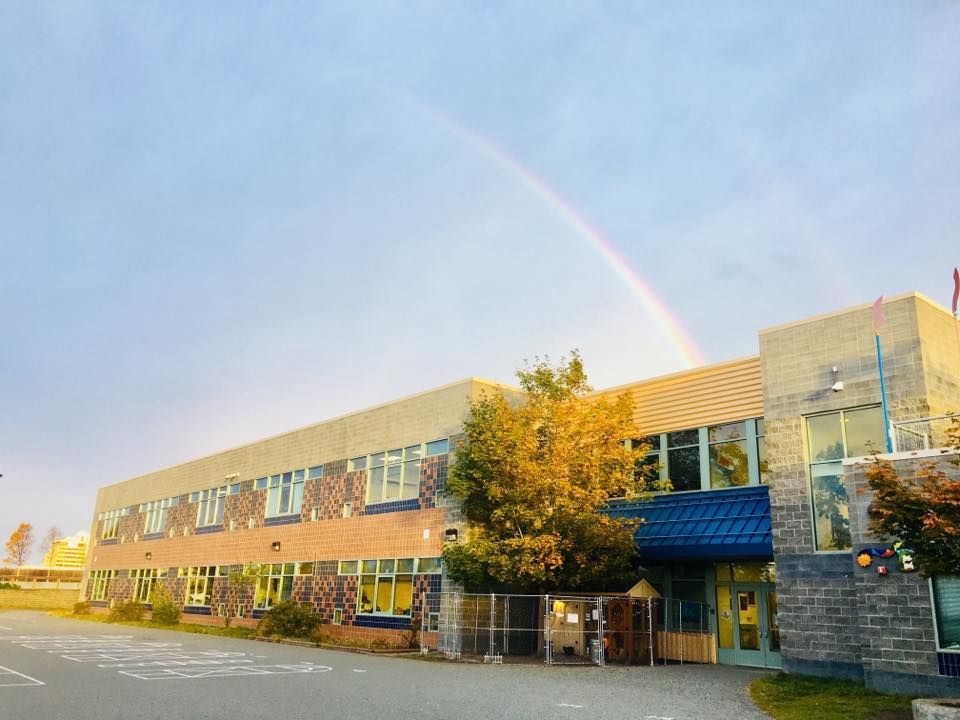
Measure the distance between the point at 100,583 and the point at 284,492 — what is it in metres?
24.2

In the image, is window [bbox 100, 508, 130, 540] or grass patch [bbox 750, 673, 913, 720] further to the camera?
window [bbox 100, 508, 130, 540]

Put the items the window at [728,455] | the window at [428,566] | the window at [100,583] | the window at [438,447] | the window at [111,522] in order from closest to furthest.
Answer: the window at [728,455] < the window at [428,566] < the window at [438,447] < the window at [100,583] < the window at [111,522]

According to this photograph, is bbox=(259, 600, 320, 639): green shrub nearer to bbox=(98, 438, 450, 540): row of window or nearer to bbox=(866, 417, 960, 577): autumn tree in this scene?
bbox=(98, 438, 450, 540): row of window

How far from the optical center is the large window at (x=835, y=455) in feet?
61.3

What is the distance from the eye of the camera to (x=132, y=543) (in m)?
49.1

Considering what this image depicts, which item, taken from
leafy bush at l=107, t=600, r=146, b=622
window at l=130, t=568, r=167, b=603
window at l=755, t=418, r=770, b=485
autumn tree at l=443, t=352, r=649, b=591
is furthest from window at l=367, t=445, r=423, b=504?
window at l=130, t=568, r=167, b=603

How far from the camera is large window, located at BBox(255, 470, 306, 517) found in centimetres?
3459

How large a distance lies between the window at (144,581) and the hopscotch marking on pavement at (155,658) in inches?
681

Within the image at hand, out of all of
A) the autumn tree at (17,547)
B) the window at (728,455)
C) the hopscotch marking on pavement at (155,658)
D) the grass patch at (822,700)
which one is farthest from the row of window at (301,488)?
the autumn tree at (17,547)

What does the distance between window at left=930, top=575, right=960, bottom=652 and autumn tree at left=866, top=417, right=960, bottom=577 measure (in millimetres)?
1870

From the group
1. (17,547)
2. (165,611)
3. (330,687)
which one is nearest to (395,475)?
(330,687)

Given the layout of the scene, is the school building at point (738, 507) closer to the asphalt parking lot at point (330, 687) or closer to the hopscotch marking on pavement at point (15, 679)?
the asphalt parking lot at point (330, 687)

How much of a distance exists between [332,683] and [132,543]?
37697 mm

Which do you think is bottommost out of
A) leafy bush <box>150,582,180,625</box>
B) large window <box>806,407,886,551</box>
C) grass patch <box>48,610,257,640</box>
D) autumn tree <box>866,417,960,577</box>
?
grass patch <box>48,610,257,640</box>
